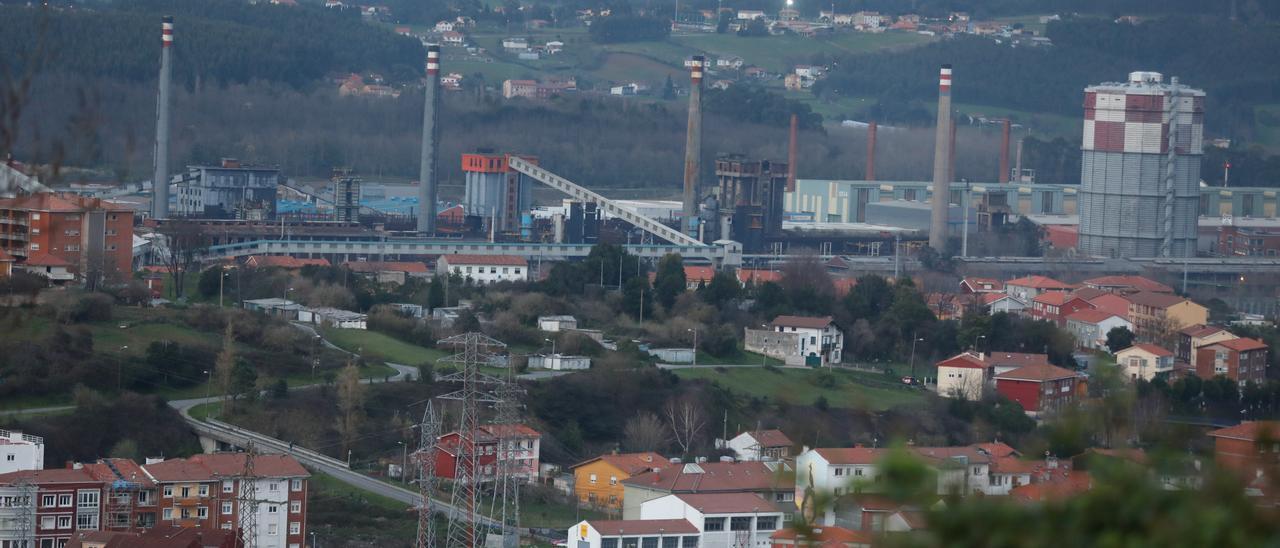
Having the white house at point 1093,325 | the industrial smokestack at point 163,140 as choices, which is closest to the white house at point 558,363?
the white house at point 1093,325

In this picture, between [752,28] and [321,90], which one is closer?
[321,90]

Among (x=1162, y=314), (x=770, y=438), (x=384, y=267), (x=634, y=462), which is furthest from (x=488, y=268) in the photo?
(x=634, y=462)

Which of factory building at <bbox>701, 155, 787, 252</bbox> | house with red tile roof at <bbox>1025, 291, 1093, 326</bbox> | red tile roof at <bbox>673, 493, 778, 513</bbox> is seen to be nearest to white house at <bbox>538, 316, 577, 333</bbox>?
house with red tile roof at <bbox>1025, 291, 1093, 326</bbox>

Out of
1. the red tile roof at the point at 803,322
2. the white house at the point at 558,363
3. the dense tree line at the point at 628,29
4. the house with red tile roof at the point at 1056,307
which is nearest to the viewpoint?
the white house at the point at 558,363

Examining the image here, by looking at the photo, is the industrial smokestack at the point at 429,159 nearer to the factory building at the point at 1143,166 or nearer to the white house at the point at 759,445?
the factory building at the point at 1143,166

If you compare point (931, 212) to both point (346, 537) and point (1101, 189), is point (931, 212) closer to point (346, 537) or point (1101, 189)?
point (1101, 189)

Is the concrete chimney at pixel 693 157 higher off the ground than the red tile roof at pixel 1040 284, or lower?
higher

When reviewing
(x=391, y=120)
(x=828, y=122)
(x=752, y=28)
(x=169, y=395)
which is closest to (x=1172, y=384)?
(x=169, y=395)
